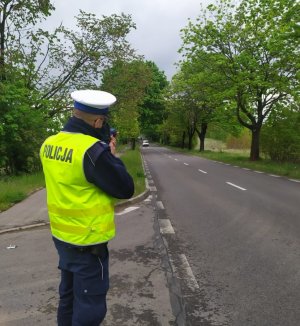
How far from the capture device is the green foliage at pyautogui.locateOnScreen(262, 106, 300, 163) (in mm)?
24375

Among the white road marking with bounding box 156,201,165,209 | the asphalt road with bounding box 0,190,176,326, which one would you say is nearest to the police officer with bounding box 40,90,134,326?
the asphalt road with bounding box 0,190,176,326

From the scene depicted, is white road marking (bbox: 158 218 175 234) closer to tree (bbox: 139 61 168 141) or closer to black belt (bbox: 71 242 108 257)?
black belt (bbox: 71 242 108 257)

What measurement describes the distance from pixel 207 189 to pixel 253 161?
1490 cm

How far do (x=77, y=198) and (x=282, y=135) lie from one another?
2499 cm

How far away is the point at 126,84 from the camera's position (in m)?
22.2

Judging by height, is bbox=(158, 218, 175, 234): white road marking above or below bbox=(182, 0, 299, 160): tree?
below

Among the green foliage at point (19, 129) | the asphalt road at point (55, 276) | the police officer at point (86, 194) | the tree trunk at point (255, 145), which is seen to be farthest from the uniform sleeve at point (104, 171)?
the tree trunk at point (255, 145)

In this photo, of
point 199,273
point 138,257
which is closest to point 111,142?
point 199,273

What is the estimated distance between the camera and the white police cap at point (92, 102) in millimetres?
2572

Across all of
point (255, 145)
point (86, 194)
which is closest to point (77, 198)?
point (86, 194)

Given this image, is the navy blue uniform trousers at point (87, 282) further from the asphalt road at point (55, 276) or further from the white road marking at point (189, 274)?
the white road marking at point (189, 274)

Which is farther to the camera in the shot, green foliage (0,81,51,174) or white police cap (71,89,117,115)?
green foliage (0,81,51,174)

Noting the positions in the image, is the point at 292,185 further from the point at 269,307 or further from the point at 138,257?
the point at 269,307

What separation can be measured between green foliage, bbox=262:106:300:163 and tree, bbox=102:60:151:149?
30.5 ft
